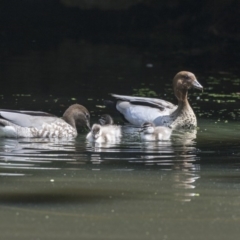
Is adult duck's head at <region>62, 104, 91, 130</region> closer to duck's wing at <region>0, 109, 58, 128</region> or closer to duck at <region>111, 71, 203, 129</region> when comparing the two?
duck's wing at <region>0, 109, 58, 128</region>

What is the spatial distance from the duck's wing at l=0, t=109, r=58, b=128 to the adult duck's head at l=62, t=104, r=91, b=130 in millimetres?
479

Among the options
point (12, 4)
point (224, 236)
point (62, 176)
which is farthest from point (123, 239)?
point (12, 4)

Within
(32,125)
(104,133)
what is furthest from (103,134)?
(32,125)

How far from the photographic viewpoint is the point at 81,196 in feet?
22.7

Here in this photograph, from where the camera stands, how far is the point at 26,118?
10.4m

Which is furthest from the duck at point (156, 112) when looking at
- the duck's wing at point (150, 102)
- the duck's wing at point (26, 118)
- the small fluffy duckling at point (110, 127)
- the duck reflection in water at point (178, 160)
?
the duck's wing at point (26, 118)

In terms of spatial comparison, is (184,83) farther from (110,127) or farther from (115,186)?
(115,186)

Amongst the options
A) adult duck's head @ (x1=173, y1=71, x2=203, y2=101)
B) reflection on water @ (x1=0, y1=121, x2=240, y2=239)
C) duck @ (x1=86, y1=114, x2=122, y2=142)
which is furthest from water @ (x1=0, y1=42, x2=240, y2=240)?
adult duck's head @ (x1=173, y1=71, x2=203, y2=101)

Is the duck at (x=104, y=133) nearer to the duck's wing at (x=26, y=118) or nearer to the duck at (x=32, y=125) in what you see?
the duck at (x=32, y=125)

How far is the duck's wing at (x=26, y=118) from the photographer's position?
10.3m

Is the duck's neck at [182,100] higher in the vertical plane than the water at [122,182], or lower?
higher

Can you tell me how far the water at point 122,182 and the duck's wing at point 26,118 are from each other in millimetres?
250

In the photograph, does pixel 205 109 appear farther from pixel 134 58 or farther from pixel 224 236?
pixel 134 58

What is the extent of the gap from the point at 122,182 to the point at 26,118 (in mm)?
3069
